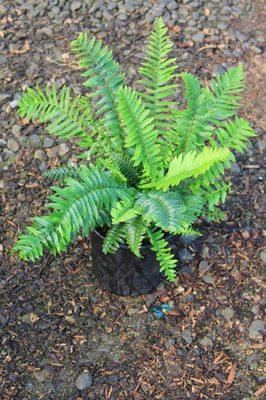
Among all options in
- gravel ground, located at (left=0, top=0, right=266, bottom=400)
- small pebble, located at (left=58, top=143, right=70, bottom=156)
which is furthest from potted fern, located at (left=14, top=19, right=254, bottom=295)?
small pebble, located at (left=58, top=143, right=70, bottom=156)

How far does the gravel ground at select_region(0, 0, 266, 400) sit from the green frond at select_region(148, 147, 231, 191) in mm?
1005

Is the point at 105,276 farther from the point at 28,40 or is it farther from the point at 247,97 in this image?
the point at 28,40

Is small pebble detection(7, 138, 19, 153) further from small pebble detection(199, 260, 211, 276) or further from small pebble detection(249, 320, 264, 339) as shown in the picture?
small pebble detection(249, 320, 264, 339)

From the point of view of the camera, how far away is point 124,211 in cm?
240

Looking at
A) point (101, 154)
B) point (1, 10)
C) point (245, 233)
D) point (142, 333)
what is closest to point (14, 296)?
point (142, 333)

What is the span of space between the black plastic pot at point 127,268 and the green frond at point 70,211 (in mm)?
358

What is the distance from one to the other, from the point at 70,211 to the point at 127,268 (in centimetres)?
76

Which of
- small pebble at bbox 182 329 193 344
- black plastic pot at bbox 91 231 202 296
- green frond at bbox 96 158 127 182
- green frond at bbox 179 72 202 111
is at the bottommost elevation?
small pebble at bbox 182 329 193 344

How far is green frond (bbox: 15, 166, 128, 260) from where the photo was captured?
89.7 inches

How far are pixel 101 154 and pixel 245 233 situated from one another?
1130 mm

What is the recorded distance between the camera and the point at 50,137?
12.3 ft

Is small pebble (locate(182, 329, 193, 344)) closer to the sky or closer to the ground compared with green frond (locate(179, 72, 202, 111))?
closer to the ground

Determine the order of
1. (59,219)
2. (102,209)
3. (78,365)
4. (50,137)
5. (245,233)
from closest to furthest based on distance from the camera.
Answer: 1. (59,219)
2. (102,209)
3. (78,365)
4. (245,233)
5. (50,137)

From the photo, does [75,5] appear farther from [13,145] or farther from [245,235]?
[245,235]
